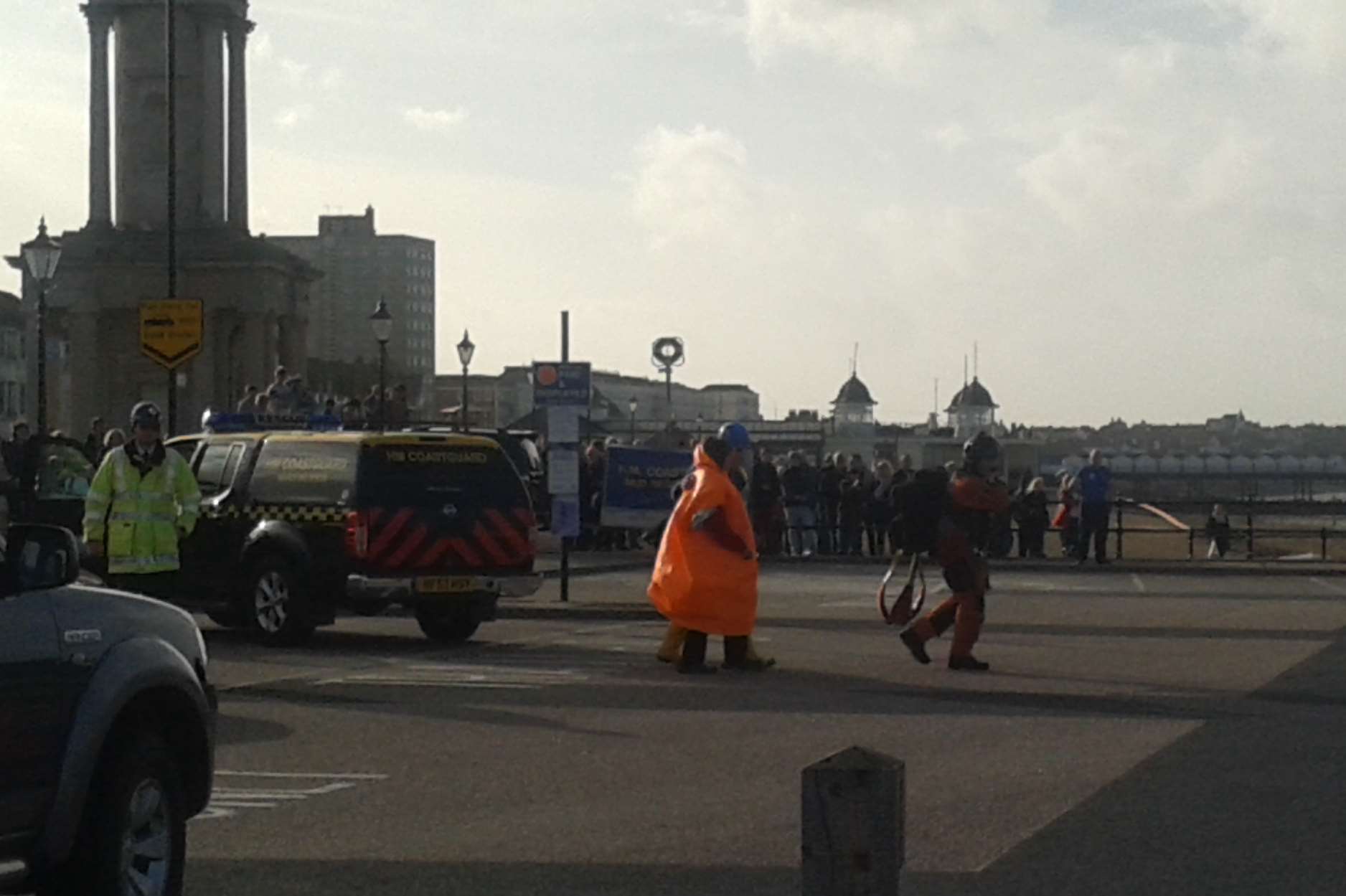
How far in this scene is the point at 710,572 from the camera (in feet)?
61.7

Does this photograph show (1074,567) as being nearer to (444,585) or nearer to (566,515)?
(566,515)

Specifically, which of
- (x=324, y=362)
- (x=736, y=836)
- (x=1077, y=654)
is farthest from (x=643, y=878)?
(x=324, y=362)

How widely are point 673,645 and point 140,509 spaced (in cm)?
426

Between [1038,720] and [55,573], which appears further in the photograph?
[1038,720]

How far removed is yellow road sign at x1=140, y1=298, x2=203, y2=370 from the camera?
99.3ft

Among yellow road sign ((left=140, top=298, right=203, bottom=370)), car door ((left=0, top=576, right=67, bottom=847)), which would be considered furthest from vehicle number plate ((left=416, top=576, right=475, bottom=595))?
car door ((left=0, top=576, right=67, bottom=847))

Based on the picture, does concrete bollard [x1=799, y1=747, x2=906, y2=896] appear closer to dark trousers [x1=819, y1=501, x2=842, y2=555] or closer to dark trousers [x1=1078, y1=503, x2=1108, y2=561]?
dark trousers [x1=1078, y1=503, x2=1108, y2=561]

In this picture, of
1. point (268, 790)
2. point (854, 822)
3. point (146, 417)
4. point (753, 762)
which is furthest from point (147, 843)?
point (146, 417)

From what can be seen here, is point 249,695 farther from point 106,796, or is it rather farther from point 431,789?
point 106,796

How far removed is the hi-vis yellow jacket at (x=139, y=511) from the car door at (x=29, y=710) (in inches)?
378

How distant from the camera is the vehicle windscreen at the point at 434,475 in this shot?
70.9ft

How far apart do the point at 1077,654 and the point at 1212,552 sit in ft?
88.1

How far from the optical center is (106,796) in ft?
26.0

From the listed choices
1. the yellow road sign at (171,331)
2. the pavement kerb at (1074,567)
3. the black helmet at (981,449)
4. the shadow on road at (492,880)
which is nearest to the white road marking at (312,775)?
the shadow on road at (492,880)
